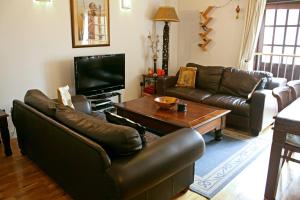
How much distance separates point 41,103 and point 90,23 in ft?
7.26

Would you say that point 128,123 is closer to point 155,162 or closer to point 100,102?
point 155,162

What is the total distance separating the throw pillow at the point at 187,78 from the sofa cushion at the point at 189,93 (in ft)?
0.59

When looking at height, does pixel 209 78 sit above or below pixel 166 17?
below

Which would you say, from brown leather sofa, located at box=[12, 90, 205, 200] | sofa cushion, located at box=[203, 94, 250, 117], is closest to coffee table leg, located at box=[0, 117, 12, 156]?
brown leather sofa, located at box=[12, 90, 205, 200]

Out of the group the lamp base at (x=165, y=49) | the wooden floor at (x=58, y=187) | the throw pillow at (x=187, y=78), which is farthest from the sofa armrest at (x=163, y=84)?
the wooden floor at (x=58, y=187)

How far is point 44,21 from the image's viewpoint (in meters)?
3.82

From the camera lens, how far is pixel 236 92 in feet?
14.1

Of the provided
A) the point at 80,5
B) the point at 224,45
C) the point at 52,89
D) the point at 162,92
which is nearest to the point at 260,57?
the point at 224,45

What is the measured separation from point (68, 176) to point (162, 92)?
2873 millimetres

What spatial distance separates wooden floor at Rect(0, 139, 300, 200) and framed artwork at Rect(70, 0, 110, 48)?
6.98ft

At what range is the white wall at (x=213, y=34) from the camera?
16.7 ft

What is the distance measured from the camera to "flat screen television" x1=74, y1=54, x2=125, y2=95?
411 centimetres

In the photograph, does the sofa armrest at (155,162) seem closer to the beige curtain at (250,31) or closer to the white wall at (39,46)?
the white wall at (39,46)

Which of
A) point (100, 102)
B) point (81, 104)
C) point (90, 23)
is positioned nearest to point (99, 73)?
point (100, 102)
